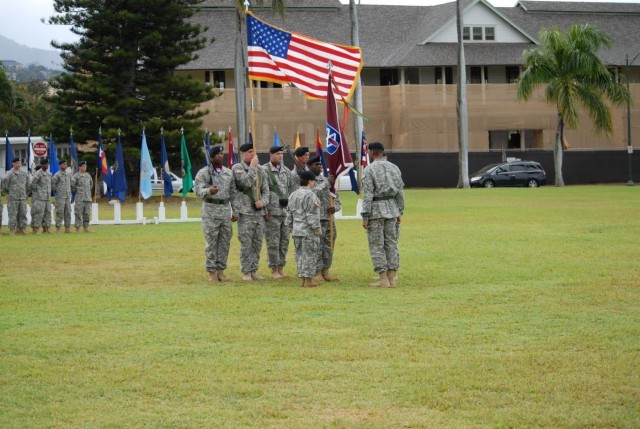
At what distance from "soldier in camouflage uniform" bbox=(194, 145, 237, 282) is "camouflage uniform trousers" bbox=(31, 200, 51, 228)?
12.6 meters

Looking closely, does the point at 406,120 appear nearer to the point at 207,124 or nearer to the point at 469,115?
the point at 469,115

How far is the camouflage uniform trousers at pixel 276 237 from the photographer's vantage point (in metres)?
16.7

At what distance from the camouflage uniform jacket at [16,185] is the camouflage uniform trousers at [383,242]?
14706 millimetres

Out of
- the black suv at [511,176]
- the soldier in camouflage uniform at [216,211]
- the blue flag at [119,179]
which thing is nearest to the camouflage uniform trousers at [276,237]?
the soldier in camouflage uniform at [216,211]

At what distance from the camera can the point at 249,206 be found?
53.7 feet

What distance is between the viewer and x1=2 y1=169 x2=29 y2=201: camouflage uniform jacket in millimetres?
27734

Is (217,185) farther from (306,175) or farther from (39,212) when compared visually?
(39,212)

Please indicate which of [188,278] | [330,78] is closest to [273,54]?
[330,78]

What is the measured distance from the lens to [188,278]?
17047mm

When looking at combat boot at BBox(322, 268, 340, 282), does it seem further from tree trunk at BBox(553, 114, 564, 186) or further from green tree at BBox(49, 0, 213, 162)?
tree trunk at BBox(553, 114, 564, 186)

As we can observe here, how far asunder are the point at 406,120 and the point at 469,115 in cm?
372

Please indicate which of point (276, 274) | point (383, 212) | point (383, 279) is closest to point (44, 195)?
point (276, 274)

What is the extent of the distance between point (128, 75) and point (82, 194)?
17.2m

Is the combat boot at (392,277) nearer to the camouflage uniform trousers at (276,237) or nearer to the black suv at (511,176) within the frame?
the camouflage uniform trousers at (276,237)
